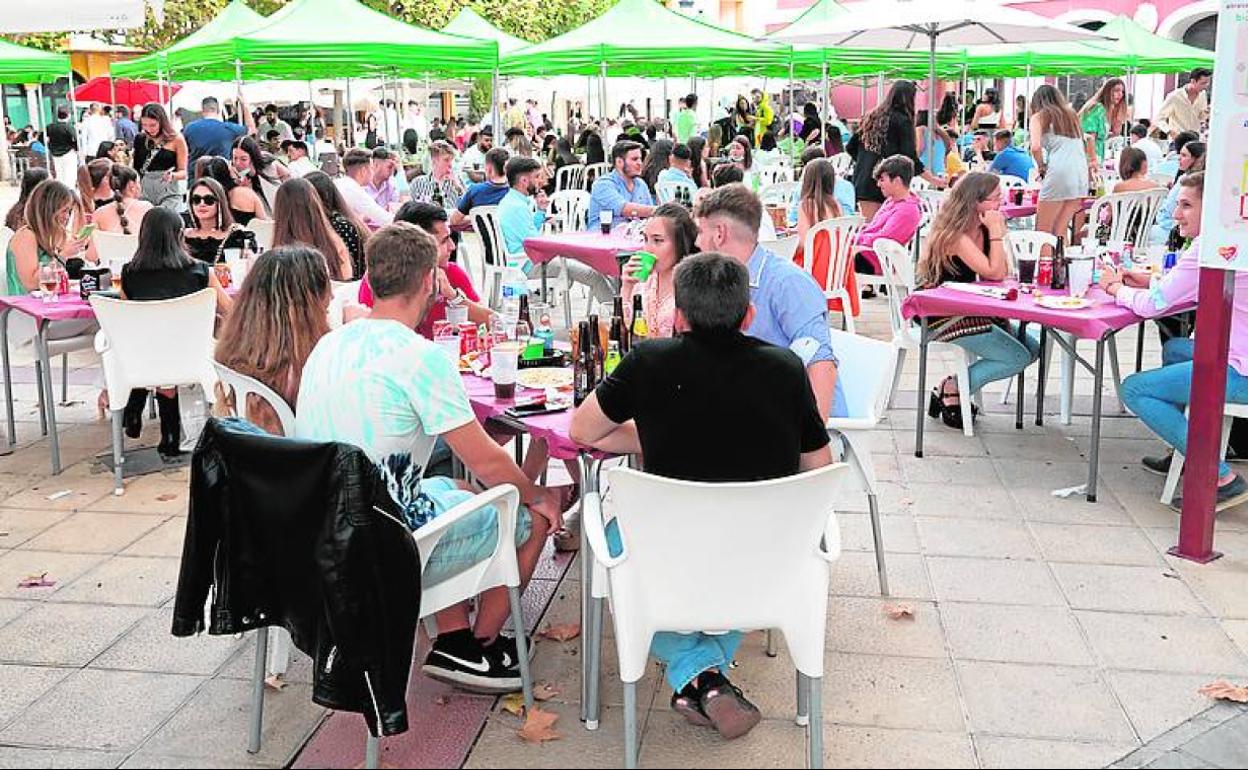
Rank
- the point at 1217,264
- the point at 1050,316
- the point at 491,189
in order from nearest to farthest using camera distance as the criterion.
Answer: the point at 1217,264, the point at 1050,316, the point at 491,189

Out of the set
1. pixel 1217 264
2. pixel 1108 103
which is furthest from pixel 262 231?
pixel 1108 103

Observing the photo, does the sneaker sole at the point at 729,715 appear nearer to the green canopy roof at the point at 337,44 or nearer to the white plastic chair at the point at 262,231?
the white plastic chair at the point at 262,231

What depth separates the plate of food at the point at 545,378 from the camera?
4.07 metres

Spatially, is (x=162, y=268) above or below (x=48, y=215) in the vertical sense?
below

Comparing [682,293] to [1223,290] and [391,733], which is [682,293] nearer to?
[391,733]

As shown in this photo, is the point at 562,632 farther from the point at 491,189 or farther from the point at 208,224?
the point at 491,189

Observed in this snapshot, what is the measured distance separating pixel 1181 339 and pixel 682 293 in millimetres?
3616

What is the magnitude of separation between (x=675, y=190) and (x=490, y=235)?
6.14 ft

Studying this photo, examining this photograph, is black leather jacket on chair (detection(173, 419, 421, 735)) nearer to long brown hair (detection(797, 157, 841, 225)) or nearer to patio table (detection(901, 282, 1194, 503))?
patio table (detection(901, 282, 1194, 503))

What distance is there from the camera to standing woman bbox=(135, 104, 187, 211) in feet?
33.6

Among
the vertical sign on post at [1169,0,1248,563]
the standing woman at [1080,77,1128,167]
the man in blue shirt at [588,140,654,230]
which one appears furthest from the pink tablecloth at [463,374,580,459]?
the standing woman at [1080,77,1128,167]

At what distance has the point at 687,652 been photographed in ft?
10.8

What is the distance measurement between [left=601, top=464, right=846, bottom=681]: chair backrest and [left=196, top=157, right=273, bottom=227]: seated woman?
19.1 ft

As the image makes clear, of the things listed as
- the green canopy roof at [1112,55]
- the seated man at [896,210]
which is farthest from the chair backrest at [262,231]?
the green canopy roof at [1112,55]
